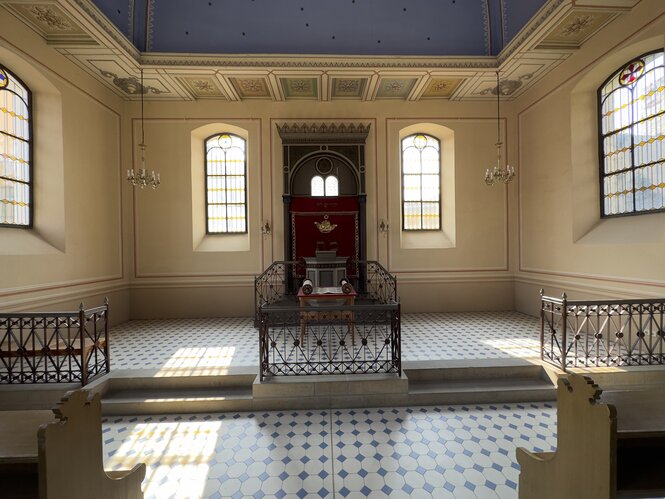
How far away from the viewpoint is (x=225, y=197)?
8742 millimetres

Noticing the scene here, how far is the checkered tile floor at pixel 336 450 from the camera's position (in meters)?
2.88

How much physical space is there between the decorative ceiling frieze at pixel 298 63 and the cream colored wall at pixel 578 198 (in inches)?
16.4

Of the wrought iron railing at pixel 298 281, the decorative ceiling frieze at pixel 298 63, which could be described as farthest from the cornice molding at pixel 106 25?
the wrought iron railing at pixel 298 281

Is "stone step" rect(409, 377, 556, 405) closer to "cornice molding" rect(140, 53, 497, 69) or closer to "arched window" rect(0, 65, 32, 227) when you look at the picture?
"cornice molding" rect(140, 53, 497, 69)

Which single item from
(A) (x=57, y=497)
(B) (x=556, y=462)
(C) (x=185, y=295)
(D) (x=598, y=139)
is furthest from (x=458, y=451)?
(C) (x=185, y=295)

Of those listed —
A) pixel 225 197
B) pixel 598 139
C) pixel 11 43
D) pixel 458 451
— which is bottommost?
pixel 458 451

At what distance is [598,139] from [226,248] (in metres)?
8.06

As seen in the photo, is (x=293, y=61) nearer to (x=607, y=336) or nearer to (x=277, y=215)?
(x=277, y=215)

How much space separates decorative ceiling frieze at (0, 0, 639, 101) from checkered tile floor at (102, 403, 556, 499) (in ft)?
19.6

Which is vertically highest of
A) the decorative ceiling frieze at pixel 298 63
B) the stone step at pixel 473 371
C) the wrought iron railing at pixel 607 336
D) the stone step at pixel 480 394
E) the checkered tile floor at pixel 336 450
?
the decorative ceiling frieze at pixel 298 63

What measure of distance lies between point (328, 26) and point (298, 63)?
1.22 metres

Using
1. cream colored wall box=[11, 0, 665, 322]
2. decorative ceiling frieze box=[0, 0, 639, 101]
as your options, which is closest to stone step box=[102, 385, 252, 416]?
cream colored wall box=[11, 0, 665, 322]

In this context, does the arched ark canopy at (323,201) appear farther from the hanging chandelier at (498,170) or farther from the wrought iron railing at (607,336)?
the wrought iron railing at (607,336)

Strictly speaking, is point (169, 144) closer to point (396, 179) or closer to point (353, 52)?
point (353, 52)
